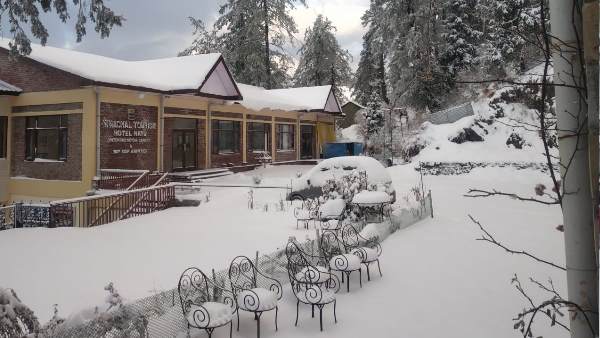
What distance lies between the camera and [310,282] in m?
5.83

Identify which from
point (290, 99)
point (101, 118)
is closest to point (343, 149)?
point (290, 99)

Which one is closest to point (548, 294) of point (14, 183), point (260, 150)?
point (14, 183)

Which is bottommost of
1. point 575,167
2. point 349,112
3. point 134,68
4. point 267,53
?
point 575,167

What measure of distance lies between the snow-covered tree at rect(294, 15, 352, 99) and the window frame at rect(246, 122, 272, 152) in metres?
21.3

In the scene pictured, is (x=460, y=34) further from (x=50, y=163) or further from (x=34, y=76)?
(x=50, y=163)

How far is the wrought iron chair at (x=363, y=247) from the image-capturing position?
23.5 ft

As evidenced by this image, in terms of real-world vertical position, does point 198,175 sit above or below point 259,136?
below

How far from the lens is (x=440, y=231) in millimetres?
10695

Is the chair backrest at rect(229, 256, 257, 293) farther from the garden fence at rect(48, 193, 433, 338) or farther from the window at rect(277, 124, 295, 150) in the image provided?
the window at rect(277, 124, 295, 150)

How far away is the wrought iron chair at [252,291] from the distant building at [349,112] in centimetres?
4638

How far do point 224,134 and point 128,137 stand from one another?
673 cm

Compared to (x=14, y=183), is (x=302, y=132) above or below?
above

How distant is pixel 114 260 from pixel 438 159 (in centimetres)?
1892

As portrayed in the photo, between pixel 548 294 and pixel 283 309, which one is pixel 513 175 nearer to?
pixel 548 294
